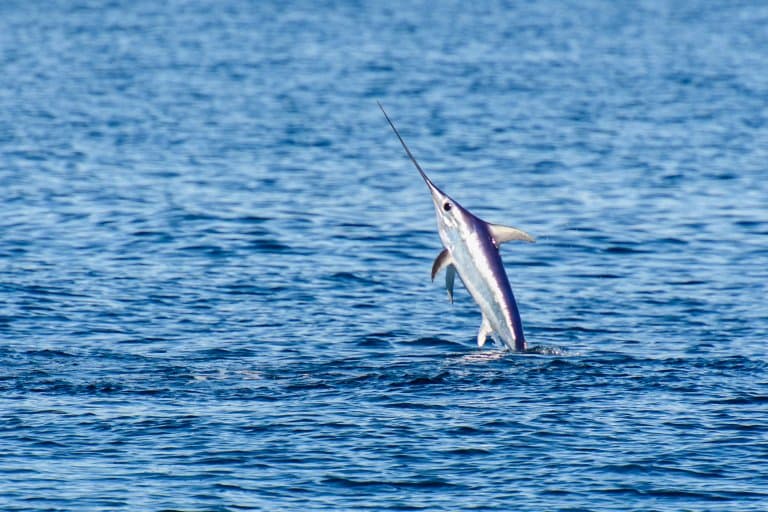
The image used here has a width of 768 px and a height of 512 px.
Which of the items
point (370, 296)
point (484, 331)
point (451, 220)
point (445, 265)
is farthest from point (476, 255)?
point (370, 296)

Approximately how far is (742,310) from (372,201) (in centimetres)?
1372

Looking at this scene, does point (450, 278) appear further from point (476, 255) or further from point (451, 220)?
point (451, 220)

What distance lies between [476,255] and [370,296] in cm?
788

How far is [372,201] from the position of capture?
4059 centimetres

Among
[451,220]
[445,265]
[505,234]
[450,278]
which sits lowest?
[450,278]

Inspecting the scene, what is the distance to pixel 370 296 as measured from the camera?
99.5 feet

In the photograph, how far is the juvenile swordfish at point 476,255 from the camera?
73.3 feet

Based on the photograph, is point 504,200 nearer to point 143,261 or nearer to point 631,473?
point 143,261

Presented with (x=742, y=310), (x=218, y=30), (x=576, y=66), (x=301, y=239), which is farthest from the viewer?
(x=218, y=30)

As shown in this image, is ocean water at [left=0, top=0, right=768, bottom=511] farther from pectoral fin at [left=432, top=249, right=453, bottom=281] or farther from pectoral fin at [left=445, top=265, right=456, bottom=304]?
pectoral fin at [left=432, top=249, right=453, bottom=281]

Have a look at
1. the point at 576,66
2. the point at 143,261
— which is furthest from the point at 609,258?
the point at 576,66

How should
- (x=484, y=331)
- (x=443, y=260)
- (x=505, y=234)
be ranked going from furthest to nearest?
1. (x=484, y=331)
2. (x=505, y=234)
3. (x=443, y=260)

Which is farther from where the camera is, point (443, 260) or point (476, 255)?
point (476, 255)

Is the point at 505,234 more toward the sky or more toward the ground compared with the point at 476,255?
more toward the sky
